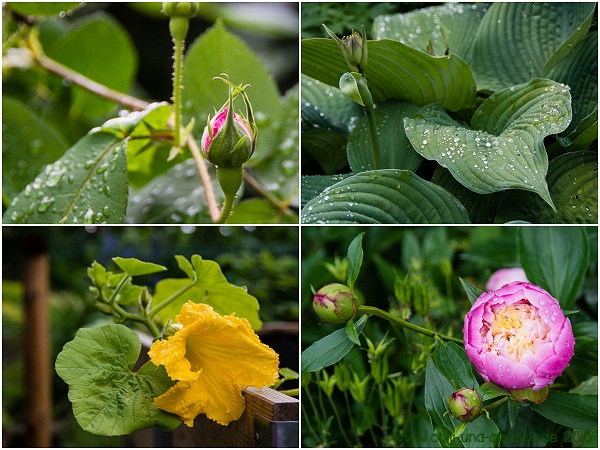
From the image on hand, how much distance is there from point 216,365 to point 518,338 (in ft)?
0.61

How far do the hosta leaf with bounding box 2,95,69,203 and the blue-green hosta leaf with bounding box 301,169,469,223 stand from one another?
0.86ft

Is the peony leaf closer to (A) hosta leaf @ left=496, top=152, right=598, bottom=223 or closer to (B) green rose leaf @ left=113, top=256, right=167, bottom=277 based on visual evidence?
(A) hosta leaf @ left=496, top=152, right=598, bottom=223

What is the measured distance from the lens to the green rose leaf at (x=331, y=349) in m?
Answer: 0.40

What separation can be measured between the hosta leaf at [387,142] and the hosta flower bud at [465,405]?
0.49 feet

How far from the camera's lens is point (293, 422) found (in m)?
0.40

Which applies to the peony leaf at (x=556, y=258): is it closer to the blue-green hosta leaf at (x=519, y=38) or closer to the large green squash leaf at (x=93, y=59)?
the blue-green hosta leaf at (x=519, y=38)

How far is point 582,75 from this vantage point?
18.8 inches

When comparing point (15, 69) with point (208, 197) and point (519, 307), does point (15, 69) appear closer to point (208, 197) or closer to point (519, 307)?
point (208, 197)

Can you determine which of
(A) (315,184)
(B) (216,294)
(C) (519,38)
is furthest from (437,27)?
(B) (216,294)

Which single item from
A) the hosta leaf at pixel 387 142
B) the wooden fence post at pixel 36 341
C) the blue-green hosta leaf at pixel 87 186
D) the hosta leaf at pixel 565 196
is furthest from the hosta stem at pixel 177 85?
the wooden fence post at pixel 36 341

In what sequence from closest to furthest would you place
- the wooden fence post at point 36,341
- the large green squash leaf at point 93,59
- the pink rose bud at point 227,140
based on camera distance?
the pink rose bud at point 227,140, the large green squash leaf at point 93,59, the wooden fence post at point 36,341

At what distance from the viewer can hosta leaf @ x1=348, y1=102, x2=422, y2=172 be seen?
449mm

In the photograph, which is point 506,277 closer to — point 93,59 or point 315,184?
point 315,184

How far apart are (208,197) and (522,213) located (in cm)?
22
